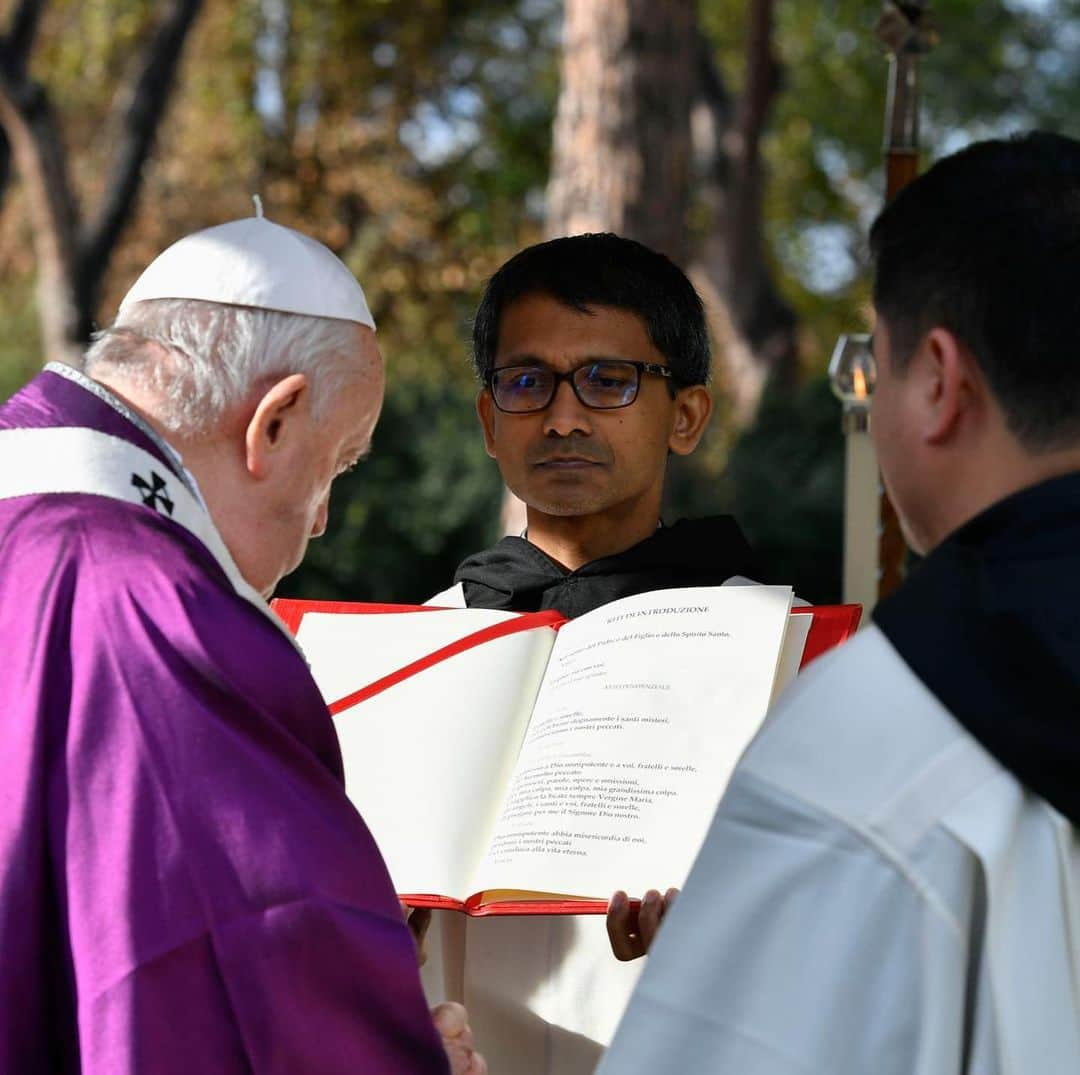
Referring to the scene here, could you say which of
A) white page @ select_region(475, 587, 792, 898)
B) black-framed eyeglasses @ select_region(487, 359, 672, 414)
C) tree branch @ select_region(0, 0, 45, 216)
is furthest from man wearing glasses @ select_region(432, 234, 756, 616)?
tree branch @ select_region(0, 0, 45, 216)

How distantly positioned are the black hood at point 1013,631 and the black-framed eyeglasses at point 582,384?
153 centimetres

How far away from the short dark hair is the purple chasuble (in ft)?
2.74

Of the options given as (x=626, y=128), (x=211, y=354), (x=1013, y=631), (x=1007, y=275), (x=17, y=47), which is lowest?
(x=1013, y=631)

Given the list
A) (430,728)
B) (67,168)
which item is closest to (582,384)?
(430,728)

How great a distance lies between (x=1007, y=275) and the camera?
4.89ft

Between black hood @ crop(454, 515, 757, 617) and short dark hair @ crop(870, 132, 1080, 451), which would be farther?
black hood @ crop(454, 515, 757, 617)

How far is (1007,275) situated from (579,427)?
148cm

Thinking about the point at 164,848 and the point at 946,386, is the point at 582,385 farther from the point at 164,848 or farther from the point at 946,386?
the point at 946,386

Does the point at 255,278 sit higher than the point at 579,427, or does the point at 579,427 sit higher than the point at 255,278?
the point at 255,278

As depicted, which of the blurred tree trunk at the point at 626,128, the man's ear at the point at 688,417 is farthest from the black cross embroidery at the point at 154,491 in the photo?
the blurred tree trunk at the point at 626,128

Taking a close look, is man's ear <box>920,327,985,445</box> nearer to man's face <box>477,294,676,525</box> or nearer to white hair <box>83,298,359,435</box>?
white hair <box>83,298,359,435</box>

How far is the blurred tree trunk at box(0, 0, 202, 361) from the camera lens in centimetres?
1002

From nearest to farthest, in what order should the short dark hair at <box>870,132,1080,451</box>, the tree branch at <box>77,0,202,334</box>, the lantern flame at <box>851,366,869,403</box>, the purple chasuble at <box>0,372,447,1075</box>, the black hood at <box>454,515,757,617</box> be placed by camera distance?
the short dark hair at <box>870,132,1080,451</box>, the purple chasuble at <box>0,372,447,1075</box>, the black hood at <box>454,515,757,617</box>, the lantern flame at <box>851,366,869,403</box>, the tree branch at <box>77,0,202,334</box>

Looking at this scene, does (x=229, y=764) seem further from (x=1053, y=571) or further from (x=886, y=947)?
(x=1053, y=571)
